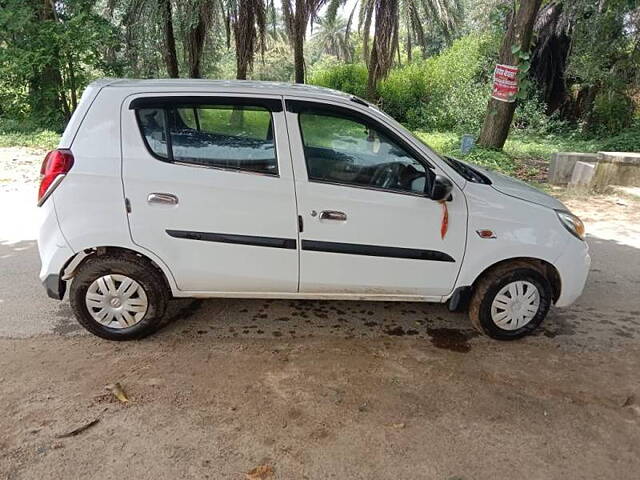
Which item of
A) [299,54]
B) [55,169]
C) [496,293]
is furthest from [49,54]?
[496,293]

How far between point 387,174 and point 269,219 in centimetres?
89

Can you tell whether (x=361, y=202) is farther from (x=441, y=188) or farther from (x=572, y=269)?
(x=572, y=269)

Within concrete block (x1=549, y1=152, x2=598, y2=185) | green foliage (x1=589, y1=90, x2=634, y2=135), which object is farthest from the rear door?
green foliage (x1=589, y1=90, x2=634, y2=135)

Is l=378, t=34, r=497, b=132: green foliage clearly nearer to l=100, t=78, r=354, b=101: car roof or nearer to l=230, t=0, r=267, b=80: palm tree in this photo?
l=230, t=0, r=267, b=80: palm tree

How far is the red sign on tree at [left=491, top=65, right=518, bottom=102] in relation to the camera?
29.7 ft

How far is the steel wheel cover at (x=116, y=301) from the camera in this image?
11.3 ft

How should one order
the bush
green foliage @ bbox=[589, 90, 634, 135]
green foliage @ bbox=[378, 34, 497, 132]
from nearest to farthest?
green foliage @ bbox=[589, 90, 634, 135], green foliage @ bbox=[378, 34, 497, 132], the bush

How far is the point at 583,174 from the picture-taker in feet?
28.6

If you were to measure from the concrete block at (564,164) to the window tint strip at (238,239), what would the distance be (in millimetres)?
7524

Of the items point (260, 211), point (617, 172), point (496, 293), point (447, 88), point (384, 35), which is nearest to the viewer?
point (260, 211)

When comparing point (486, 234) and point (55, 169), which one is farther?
point (486, 234)

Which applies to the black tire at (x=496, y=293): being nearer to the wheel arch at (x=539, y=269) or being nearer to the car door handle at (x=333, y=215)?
the wheel arch at (x=539, y=269)

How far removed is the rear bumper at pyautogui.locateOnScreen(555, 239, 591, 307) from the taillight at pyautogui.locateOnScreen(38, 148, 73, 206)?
3512 mm

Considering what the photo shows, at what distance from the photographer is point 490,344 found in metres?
3.73
